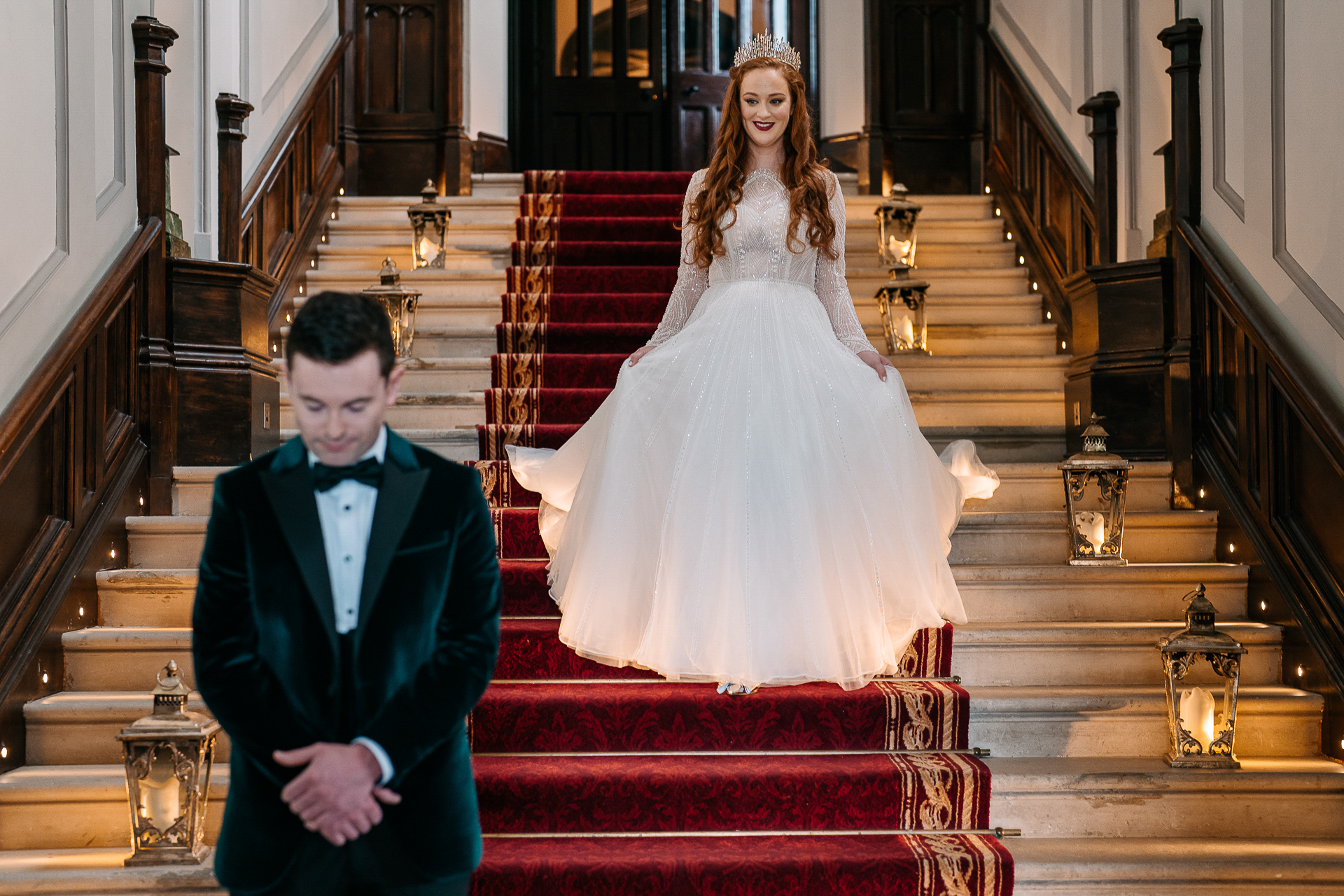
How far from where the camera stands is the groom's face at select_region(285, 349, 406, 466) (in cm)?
138

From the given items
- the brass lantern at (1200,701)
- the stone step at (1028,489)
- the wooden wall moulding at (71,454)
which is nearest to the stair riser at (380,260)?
the wooden wall moulding at (71,454)

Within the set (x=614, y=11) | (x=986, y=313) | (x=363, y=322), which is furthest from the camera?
(x=614, y=11)

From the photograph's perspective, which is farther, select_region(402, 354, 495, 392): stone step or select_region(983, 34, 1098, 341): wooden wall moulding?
A: select_region(983, 34, 1098, 341): wooden wall moulding

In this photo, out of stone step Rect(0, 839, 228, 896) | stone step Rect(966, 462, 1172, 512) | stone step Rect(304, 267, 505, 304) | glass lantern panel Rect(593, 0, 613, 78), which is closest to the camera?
stone step Rect(0, 839, 228, 896)

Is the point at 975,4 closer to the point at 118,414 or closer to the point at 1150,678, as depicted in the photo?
the point at 1150,678

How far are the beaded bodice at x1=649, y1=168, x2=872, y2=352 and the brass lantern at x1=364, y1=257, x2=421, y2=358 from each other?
1.74m

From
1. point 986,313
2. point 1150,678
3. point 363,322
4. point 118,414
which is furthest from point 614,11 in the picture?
point 363,322

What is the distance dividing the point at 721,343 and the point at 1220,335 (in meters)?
1.80

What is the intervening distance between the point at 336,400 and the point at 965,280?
4.70 meters

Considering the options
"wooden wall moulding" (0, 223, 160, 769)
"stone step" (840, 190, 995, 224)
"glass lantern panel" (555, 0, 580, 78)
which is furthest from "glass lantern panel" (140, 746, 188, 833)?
"glass lantern panel" (555, 0, 580, 78)

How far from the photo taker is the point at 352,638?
1460 millimetres

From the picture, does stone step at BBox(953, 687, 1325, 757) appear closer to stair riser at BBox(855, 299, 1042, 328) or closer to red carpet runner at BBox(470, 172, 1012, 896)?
red carpet runner at BBox(470, 172, 1012, 896)

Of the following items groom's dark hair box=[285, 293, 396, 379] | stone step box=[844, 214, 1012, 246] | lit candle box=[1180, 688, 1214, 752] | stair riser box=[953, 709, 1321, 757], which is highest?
stone step box=[844, 214, 1012, 246]

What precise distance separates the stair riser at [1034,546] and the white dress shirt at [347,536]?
105 inches
